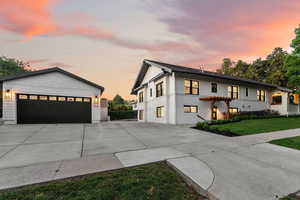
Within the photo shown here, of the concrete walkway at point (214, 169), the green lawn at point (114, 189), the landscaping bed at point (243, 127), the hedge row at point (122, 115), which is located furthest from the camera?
the hedge row at point (122, 115)

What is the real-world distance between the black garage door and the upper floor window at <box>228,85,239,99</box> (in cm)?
1728

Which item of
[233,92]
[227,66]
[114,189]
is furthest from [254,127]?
[227,66]

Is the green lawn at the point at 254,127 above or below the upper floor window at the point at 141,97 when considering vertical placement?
below

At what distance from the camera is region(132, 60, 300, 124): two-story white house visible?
44.9 feet

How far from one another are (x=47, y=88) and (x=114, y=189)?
14.3 m

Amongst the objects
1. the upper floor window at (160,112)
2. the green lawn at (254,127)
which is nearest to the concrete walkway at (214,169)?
the green lawn at (254,127)

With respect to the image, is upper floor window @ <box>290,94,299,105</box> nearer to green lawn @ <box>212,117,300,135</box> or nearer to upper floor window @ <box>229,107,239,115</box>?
upper floor window @ <box>229,107,239,115</box>

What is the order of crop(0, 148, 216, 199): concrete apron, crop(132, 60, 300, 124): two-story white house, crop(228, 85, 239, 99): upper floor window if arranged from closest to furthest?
1. crop(0, 148, 216, 199): concrete apron
2. crop(132, 60, 300, 124): two-story white house
3. crop(228, 85, 239, 99): upper floor window

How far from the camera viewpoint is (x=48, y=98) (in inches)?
500

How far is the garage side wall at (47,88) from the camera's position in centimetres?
1134

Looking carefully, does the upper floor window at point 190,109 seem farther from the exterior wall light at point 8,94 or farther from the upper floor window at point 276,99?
the exterior wall light at point 8,94

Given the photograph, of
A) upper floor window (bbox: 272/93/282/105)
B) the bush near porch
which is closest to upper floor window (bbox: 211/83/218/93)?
the bush near porch

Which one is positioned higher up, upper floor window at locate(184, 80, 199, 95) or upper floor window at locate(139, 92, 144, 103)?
upper floor window at locate(184, 80, 199, 95)

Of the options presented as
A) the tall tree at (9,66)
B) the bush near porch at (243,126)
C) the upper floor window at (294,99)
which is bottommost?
the bush near porch at (243,126)
